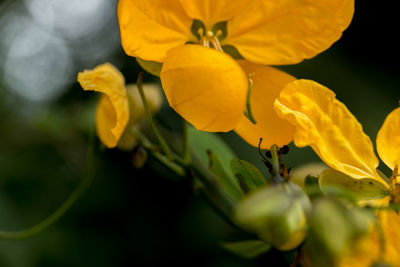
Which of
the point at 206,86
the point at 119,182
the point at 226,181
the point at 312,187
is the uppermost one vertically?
the point at 206,86

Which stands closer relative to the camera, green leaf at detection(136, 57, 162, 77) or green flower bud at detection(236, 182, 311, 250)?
green flower bud at detection(236, 182, 311, 250)

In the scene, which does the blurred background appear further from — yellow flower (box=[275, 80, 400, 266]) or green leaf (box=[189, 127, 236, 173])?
yellow flower (box=[275, 80, 400, 266])

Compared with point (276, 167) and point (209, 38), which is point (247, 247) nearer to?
point (276, 167)

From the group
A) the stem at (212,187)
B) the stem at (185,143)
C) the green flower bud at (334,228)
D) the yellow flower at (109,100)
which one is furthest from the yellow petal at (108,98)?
the green flower bud at (334,228)

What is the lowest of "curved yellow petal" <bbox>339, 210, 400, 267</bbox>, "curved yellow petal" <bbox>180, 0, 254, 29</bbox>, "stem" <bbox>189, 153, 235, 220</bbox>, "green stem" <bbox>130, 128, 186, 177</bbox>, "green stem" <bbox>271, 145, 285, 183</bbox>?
"stem" <bbox>189, 153, 235, 220</bbox>

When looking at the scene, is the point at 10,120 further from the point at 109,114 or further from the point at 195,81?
the point at 195,81

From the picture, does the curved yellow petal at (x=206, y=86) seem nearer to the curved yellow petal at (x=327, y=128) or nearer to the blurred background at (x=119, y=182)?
the curved yellow petal at (x=327, y=128)

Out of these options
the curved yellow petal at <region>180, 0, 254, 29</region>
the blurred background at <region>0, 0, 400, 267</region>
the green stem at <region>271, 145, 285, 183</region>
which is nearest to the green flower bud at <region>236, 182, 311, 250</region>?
the green stem at <region>271, 145, 285, 183</region>

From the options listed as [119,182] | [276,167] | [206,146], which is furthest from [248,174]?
[119,182]
